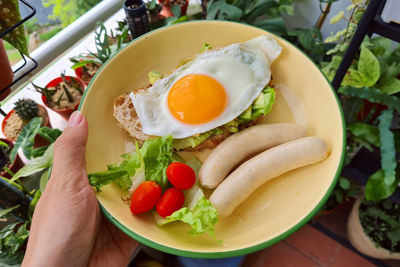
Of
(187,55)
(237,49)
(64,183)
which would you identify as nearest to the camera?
(64,183)

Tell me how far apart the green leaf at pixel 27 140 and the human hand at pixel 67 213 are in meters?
0.51

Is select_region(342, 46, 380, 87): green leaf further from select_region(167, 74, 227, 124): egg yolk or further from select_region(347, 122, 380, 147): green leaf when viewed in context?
select_region(167, 74, 227, 124): egg yolk

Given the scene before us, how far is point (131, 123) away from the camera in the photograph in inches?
67.9

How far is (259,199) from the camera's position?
1562mm

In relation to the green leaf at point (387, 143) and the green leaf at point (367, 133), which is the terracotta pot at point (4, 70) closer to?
the green leaf at point (387, 143)

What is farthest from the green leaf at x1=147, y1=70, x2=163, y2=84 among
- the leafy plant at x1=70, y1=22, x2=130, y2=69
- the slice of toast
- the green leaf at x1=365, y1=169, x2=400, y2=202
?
the green leaf at x1=365, y1=169, x2=400, y2=202

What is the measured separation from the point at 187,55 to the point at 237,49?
0.34m

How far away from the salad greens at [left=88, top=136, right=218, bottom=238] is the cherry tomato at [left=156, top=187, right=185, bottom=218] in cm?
4

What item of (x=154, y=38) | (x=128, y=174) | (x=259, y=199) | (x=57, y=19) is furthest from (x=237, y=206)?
(x=57, y=19)

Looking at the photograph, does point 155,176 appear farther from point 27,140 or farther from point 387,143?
point 387,143

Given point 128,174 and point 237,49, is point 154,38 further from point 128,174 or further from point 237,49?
point 128,174

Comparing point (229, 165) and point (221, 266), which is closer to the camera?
point (229, 165)

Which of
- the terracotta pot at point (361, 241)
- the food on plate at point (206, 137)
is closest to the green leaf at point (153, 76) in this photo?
the food on plate at point (206, 137)

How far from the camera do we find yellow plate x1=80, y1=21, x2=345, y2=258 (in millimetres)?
1332
